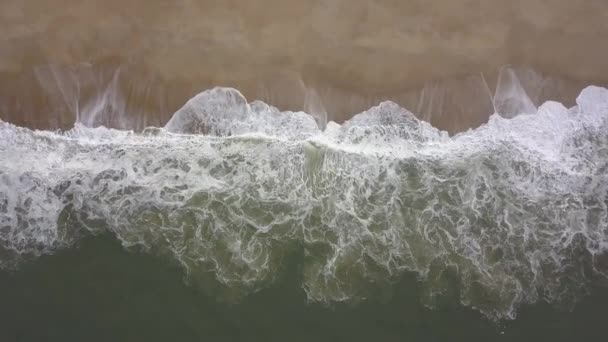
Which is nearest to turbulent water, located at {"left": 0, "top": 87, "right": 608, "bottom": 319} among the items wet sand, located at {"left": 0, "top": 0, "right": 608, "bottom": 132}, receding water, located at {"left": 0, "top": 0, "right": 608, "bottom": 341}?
receding water, located at {"left": 0, "top": 0, "right": 608, "bottom": 341}

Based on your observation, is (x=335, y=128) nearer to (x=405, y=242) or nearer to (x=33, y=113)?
(x=405, y=242)

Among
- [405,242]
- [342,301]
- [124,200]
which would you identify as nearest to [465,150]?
[405,242]

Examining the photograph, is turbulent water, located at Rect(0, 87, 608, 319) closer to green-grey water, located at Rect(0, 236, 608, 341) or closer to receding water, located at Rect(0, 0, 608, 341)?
receding water, located at Rect(0, 0, 608, 341)

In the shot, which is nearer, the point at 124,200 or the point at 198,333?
the point at 198,333

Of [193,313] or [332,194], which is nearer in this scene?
[193,313]

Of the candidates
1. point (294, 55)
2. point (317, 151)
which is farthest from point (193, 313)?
point (294, 55)

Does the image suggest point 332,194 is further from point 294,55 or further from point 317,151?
point 294,55
